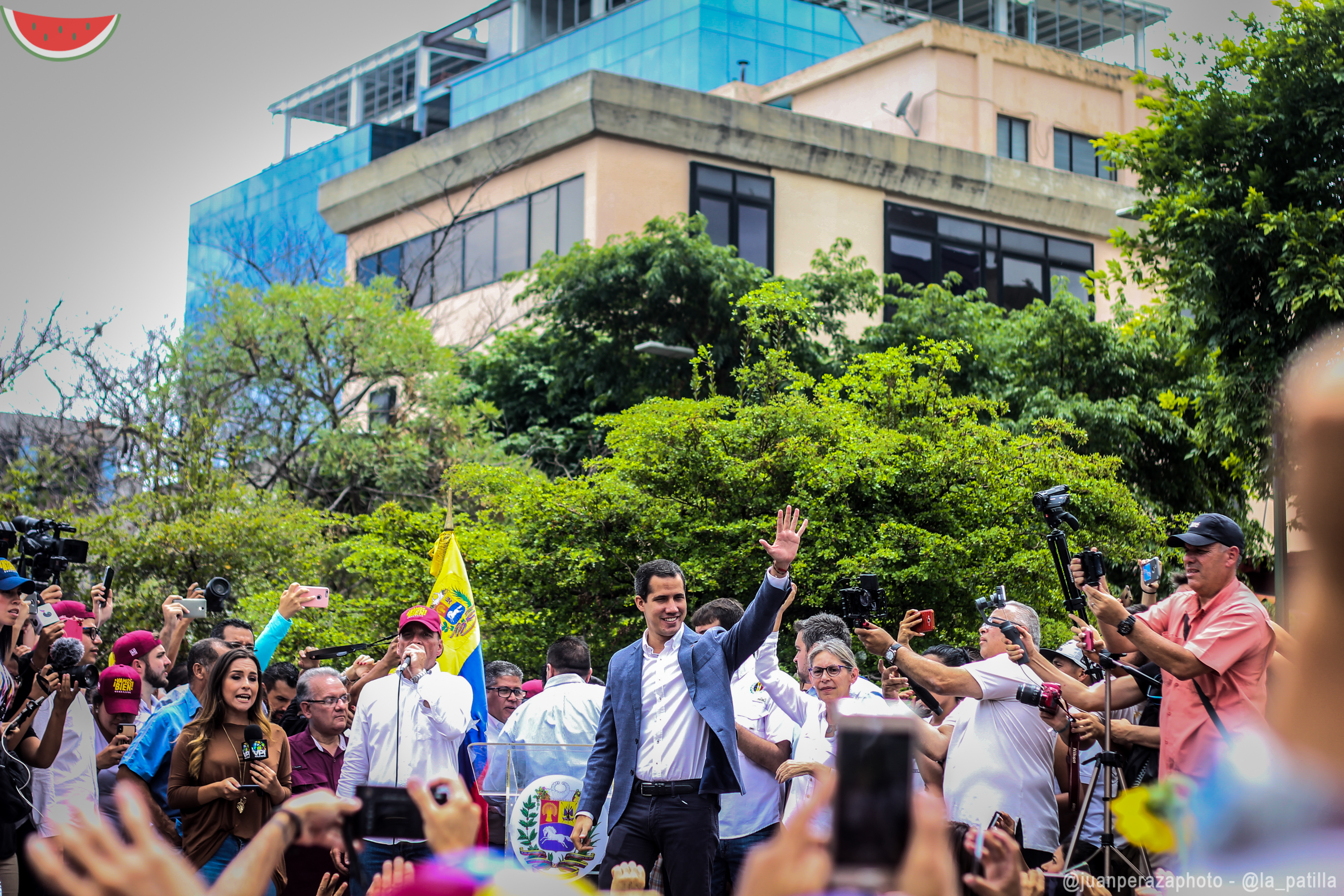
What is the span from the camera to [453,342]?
30781mm

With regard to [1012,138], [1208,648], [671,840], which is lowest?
[671,840]

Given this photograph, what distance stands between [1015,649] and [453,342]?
25030 millimetres

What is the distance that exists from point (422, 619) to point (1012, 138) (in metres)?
30.1

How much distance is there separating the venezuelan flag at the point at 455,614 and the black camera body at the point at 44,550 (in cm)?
264

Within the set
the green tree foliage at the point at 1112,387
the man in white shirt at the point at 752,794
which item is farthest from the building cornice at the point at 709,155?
the man in white shirt at the point at 752,794

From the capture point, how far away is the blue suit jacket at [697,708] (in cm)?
666

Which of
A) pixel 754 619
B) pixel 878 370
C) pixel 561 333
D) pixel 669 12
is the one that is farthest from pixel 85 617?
pixel 669 12

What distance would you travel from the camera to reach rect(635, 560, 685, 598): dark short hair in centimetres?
693

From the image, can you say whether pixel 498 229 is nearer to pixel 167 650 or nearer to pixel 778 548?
pixel 167 650

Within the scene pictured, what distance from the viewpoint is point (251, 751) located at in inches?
271

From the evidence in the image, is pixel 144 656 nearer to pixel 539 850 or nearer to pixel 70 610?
pixel 70 610

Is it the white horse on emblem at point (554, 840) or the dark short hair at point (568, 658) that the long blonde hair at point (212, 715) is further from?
the dark short hair at point (568, 658)

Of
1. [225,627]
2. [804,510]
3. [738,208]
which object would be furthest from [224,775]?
[738,208]

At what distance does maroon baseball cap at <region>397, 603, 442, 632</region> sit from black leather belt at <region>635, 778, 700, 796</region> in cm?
230
